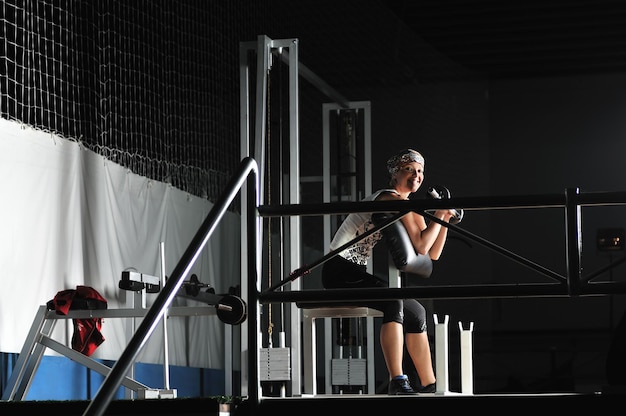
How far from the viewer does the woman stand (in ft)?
14.2

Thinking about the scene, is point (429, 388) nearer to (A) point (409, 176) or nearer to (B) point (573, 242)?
(A) point (409, 176)

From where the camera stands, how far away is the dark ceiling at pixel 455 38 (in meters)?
9.64

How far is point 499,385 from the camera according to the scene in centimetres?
1125

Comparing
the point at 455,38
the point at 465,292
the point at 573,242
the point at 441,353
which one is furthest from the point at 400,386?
the point at 455,38

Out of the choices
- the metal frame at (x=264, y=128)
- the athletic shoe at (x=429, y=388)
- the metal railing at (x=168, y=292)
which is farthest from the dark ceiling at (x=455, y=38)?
the metal railing at (x=168, y=292)

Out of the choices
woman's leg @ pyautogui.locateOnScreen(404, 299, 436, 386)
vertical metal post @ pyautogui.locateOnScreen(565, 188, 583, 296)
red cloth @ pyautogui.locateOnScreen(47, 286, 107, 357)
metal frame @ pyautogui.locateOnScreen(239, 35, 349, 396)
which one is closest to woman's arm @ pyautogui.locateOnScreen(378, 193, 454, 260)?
woman's leg @ pyautogui.locateOnScreen(404, 299, 436, 386)

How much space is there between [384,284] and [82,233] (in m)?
2.30

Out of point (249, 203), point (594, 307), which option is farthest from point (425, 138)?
point (249, 203)

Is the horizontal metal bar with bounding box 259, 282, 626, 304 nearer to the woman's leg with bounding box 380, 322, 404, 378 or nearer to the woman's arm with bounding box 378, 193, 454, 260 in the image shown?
the woman's leg with bounding box 380, 322, 404, 378

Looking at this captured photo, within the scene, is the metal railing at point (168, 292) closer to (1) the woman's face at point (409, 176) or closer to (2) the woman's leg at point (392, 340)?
(2) the woman's leg at point (392, 340)

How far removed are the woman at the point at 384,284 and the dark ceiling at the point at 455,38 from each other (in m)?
4.93

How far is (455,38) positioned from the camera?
10430 mm

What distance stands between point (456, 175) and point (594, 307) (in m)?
1.95

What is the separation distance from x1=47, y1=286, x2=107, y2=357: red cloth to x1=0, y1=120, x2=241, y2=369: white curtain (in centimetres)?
20
